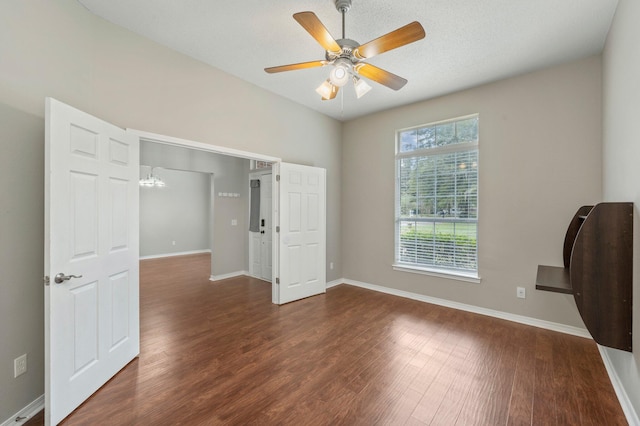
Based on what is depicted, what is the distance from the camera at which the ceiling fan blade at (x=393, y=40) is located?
5.71 ft

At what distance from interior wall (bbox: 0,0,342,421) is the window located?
8.05 ft

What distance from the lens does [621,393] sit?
6.49ft

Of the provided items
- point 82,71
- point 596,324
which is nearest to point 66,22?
point 82,71

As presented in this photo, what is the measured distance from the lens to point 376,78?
238 cm

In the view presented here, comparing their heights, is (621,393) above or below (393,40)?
below

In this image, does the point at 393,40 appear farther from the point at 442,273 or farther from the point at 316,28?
the point at 442,273

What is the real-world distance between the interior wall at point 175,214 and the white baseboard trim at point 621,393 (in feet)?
30.4

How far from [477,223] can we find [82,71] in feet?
15.0

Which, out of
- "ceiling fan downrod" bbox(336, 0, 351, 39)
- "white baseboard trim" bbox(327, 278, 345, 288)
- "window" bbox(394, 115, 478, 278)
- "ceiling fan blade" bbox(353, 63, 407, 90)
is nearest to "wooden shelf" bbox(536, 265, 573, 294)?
"window" bbox(394, 115, 478, 278)

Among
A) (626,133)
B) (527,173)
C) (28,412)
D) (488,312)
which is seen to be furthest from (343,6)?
(488,312)

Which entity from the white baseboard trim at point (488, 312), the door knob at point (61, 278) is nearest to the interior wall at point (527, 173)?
the white baseboard trim at point (488, 312)

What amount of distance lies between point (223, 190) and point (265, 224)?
1172mm

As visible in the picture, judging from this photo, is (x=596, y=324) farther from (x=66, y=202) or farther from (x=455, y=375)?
(x=66, y=202)

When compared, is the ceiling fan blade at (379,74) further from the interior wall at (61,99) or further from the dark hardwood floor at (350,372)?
the dark hardwood floor at (350,372)
